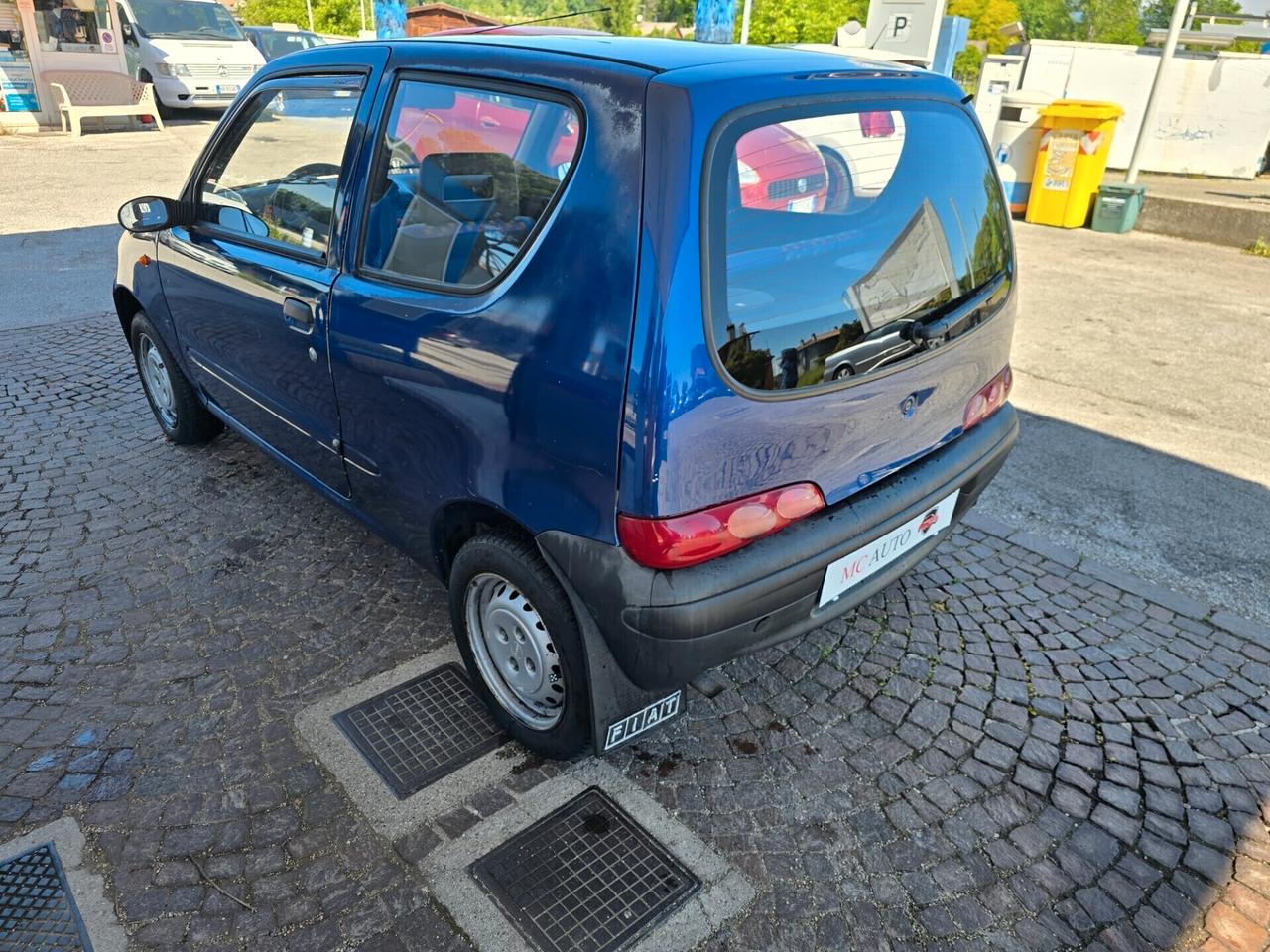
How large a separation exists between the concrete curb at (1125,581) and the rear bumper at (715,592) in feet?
5.94

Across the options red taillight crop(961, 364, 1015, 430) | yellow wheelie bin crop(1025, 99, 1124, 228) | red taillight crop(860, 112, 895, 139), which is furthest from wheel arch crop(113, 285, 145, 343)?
yellow wheelie bin crop(1025, 99, 1124, 228)

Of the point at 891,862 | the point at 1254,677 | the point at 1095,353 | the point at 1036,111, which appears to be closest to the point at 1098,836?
the point at 891,862

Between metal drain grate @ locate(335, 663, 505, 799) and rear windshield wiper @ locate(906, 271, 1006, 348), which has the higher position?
rear windshield wiper @ locate(906, 271, 1006, 348)

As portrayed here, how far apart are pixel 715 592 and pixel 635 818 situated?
815mm

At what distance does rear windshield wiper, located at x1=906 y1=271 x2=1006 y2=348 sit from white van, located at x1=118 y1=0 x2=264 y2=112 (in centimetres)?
1941

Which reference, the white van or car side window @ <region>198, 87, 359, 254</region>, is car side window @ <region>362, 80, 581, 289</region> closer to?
car side window @ <region>198, 87, 359, 254</region>

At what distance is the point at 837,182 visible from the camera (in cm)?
246

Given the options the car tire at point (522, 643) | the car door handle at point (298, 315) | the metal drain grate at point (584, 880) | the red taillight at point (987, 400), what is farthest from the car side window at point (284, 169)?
the red taillight at point (987, 400)

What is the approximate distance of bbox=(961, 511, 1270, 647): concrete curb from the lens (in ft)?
11.5

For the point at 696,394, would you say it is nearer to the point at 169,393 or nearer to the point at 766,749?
the point at 766,749

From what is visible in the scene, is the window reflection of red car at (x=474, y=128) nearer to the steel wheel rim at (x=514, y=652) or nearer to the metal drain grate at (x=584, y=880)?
the steel wheel rim at (x=514, y=652)

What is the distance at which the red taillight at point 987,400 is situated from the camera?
9.58 ft

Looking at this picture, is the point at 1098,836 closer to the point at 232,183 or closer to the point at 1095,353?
the point at 232,183

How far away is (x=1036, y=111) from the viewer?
12.0 m
